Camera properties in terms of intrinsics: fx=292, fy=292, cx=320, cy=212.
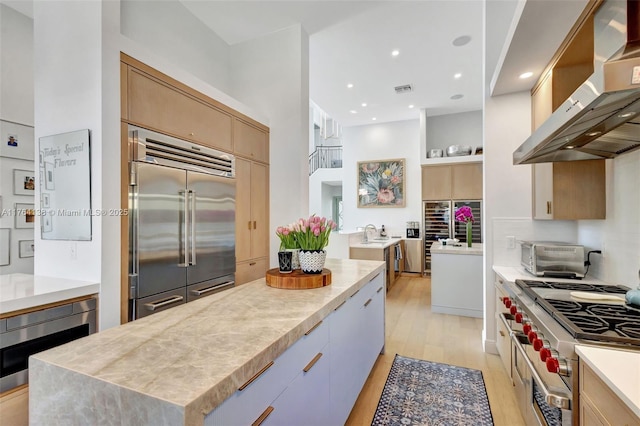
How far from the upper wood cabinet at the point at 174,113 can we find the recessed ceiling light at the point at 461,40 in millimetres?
3192

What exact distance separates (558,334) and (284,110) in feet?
10.7

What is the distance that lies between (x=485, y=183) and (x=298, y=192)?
2.01m

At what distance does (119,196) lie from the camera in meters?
1.96

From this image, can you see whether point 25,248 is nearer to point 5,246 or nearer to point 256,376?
point 5,246

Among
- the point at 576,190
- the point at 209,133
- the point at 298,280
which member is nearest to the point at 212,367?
the point at 298,280

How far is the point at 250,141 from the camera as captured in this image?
330cm

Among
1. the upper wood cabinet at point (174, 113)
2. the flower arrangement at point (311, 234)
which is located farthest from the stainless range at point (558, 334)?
the upper wood cabinet at point (174, 113)

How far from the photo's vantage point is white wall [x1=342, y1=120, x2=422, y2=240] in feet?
23.6

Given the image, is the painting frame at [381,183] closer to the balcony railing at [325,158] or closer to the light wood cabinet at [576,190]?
the balcony railing at [325,158]

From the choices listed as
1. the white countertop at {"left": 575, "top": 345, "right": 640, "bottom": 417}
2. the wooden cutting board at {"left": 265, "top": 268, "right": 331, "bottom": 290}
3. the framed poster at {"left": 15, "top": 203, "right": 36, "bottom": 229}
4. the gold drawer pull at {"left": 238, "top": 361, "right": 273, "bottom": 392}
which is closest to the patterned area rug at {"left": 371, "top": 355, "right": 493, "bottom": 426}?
the wooden cutting board at {"left": 265, "top": 268, "right": 331, "bottom": 290}

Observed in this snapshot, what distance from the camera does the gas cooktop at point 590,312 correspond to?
1.14 metres

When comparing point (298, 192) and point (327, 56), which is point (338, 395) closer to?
point (298, 192)

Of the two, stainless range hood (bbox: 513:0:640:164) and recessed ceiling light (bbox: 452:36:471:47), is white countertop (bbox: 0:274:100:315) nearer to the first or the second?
stainless range hood (bbox: 513:0:640:164)

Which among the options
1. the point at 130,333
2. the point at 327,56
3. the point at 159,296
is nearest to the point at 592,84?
the point at 130,333
